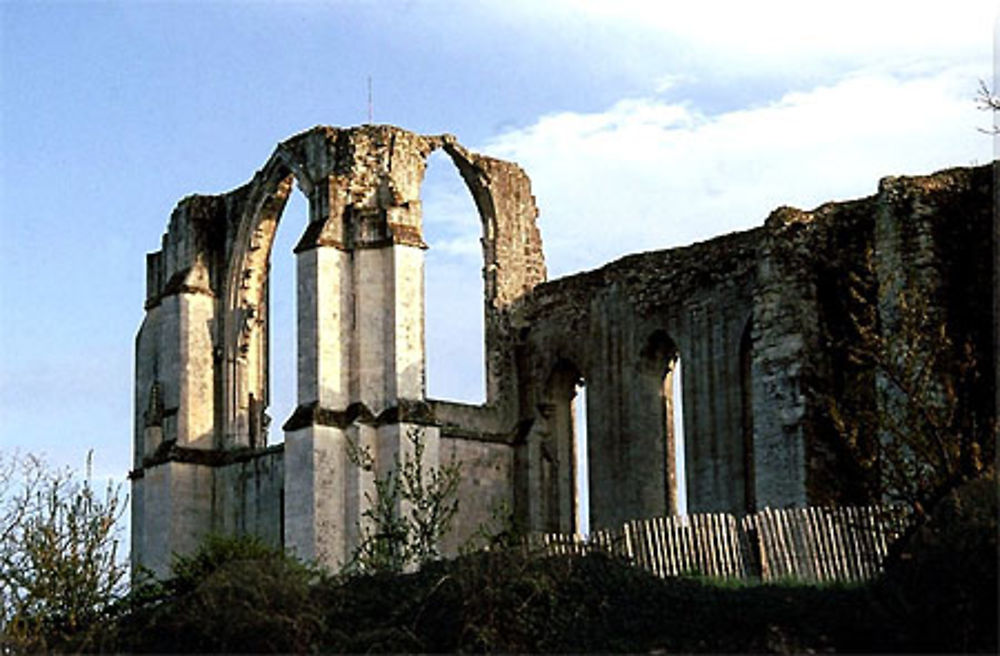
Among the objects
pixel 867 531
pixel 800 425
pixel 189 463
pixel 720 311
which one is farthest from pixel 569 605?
pixel 189 463

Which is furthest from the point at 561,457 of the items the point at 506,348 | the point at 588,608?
the point at 588,608

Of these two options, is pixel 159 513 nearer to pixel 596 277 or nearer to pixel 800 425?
pixel 596 277

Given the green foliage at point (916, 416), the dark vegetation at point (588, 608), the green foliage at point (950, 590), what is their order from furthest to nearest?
1. the green foliage at point (916, 416)
2. the dark vegetation at point (588, 608)
3. the green foliage at point (950, 590)

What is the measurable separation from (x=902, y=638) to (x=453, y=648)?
351 centimetres

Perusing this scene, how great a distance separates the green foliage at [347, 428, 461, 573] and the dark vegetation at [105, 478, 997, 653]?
497 centimetres

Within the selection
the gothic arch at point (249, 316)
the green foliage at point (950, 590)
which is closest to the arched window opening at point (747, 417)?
the gothic arch at point (249, 316)

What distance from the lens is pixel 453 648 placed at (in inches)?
655

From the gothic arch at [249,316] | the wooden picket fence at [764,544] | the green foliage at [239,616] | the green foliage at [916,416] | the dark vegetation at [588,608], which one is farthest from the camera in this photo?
the gothic arch at [249,316]

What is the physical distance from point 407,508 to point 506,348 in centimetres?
324

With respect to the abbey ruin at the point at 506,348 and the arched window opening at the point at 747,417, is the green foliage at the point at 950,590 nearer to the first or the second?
the abbey ruin at the point at 506,348

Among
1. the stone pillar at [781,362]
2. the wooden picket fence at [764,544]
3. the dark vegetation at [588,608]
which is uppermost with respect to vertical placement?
the stone pillar at [781,362]

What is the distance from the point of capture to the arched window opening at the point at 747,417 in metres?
26.9

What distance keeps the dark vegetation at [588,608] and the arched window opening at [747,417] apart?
8658 mm

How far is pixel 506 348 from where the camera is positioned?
30.9 metres
